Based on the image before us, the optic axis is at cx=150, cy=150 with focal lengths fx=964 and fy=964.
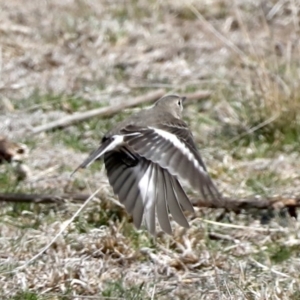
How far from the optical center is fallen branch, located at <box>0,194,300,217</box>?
18.5ft

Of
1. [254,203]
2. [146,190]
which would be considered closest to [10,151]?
[146,190]

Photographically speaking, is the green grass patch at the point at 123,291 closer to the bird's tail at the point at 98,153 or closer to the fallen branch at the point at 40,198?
the bird's tail at the point at 98,153

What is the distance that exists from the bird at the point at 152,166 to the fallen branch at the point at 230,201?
0.45 metres

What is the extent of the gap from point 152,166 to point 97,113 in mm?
2568

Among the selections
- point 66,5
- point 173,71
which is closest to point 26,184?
point 173,71

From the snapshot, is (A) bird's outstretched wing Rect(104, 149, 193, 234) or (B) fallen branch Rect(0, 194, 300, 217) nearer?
(A) bird's outstretched wing Rect(104, 149, 193, 234)

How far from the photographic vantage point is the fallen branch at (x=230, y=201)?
5629mm

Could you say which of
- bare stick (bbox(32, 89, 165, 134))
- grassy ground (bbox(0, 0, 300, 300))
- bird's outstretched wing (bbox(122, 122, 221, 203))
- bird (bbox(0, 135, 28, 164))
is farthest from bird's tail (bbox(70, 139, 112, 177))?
bare stick (bbox(32, 89, 165, 134))

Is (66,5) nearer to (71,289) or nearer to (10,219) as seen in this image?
(10,219)

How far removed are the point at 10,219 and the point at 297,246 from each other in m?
1.67

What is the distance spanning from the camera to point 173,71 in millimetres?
9055

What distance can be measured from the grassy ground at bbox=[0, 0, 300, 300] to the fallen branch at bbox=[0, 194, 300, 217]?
0.22 feet

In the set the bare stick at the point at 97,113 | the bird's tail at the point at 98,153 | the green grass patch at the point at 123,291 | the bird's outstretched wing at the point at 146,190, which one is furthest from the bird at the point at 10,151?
the green grass patch at the point at 123,291

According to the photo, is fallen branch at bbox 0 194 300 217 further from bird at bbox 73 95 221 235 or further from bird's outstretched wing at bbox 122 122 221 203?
bird's outstretched wing at bbox 122 122 221 203
